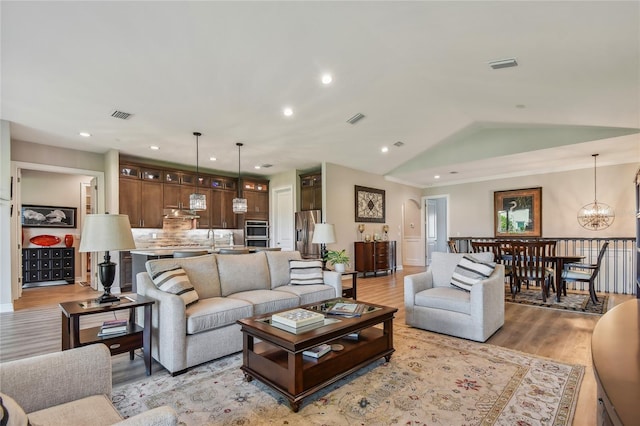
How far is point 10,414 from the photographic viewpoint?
2.58 ft

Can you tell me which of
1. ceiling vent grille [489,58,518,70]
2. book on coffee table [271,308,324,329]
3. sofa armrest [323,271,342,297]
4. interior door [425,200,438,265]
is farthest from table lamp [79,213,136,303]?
interior door [425,200,438,265]

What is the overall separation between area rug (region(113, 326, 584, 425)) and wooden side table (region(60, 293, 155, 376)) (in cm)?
28

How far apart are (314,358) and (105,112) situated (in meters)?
4.38

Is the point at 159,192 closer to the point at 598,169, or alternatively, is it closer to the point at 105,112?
the point at 105,112

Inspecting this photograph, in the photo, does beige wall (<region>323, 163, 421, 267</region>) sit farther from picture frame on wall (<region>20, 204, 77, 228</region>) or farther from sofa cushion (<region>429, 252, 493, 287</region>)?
picture frame on wall (<region>20, 204, 77, 228</region>)

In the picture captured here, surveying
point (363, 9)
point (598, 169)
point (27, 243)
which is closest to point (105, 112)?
point (363, 9)

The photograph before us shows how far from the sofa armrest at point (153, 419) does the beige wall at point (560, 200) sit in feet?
Answer: 27.9

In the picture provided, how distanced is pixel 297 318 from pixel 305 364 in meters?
0.31

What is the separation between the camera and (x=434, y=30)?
3.12 meters

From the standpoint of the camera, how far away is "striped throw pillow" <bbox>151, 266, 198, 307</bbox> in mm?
2810

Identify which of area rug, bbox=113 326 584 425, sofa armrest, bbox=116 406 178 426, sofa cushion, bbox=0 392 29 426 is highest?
sofa cushion, bbox=0 392 29 426

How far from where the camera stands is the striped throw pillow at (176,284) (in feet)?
9.22

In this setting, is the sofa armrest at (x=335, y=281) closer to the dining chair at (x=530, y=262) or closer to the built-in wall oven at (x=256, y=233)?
the dining chair at (x=530, y=262)

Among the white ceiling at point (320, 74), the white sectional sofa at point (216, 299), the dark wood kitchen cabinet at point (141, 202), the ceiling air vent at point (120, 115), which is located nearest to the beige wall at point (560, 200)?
the white ceiling at point (320, 74)
